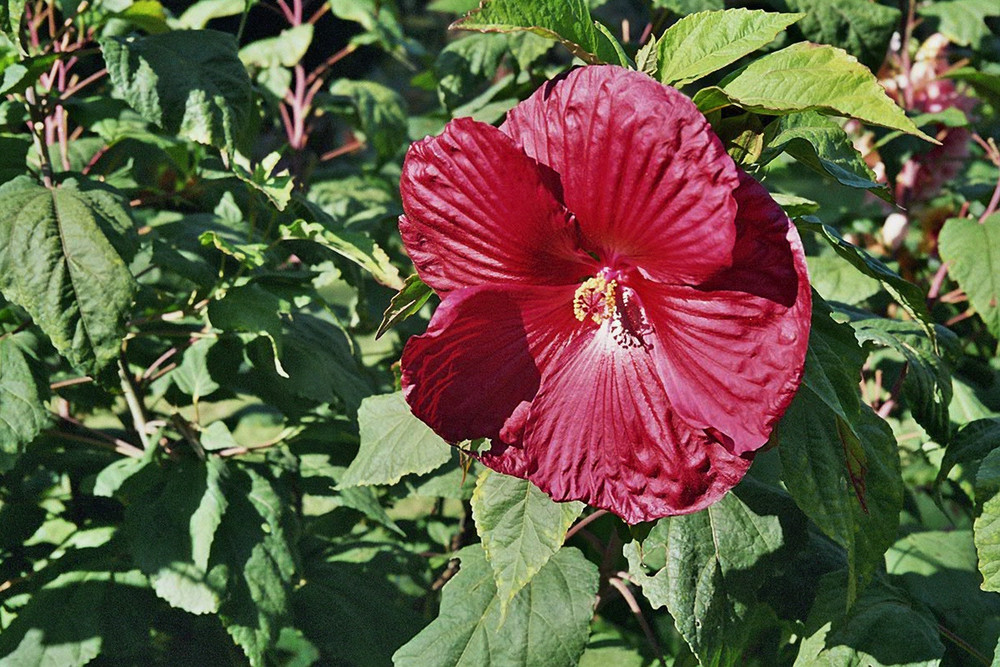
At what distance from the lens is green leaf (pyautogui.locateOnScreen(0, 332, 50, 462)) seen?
4.48 feet

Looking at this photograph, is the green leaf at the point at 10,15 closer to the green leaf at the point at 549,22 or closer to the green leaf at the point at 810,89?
the green leaf at the point at 549,22

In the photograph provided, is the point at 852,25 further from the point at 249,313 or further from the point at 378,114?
the point at 249,313

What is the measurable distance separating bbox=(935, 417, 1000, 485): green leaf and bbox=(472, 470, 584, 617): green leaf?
48 cm

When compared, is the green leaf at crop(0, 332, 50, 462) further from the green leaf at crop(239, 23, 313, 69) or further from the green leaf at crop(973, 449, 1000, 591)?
the green leaf at crop(973, 449, 1000, 591)

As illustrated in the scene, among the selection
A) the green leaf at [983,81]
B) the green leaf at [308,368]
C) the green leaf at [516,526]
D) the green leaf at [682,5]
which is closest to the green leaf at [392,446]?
the green leaf at [516,526]

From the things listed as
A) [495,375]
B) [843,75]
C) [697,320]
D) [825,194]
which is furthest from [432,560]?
[825,194]

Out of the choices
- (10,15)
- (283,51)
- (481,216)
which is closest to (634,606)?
(481,216)

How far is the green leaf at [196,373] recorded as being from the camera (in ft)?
5.68

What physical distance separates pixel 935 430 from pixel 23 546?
4.75 feet

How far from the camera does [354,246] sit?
1.42 meters

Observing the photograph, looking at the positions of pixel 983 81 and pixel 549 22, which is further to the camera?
pixel 983 81

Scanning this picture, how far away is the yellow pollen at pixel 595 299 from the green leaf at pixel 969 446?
1.70ft

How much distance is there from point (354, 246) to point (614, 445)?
584 millimetres

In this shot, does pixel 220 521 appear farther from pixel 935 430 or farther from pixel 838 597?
pixel 935 430
